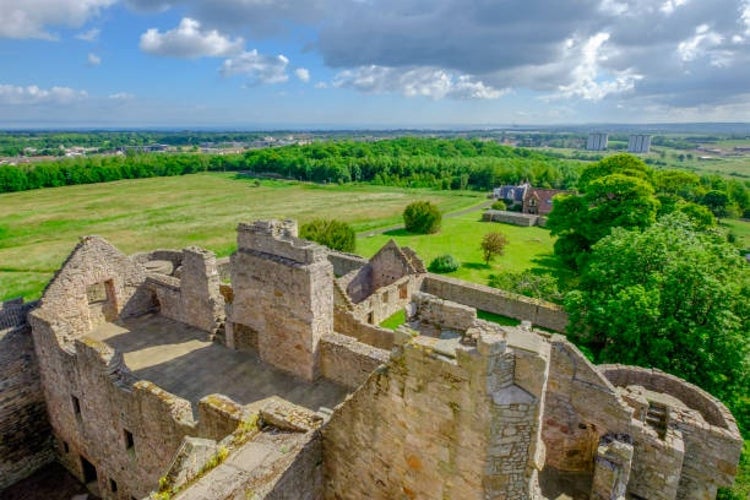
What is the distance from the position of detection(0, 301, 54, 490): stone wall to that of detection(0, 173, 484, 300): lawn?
20876mm

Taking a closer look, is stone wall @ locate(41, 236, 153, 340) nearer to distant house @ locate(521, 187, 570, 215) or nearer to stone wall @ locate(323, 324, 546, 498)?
stone wall @ locate(323, 324, 546, 498)

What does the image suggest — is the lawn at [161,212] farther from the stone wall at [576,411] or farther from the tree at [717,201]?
the stone wall at [576,411]

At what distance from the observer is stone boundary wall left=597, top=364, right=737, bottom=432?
11078 mm

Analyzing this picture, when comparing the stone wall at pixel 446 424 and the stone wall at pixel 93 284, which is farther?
the stone wall at pixel 93 284

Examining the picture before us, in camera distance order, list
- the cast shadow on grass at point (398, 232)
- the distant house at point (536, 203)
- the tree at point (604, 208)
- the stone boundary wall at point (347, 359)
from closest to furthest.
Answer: the stone boundary wall at point (347, 359) → the tree at point (604, 208) → the cast shadow on grass at point (398, 232) → the distant house at point (536, 203)

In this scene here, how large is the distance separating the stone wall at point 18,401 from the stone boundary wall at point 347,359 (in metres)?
9.28

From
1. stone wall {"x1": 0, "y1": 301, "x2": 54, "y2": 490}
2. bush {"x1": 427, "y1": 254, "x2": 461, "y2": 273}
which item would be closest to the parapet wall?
stone wall {"x1": 0, "y1": 301, "x2": 54, "y2": 490}

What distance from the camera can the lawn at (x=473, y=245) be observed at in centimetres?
3584

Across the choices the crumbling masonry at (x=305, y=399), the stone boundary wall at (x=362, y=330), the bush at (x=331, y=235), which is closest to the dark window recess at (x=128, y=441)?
the crumbling masonry at (x=305, y=399)

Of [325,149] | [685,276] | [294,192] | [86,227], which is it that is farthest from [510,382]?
[325,149]

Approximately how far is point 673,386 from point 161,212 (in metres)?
70.5

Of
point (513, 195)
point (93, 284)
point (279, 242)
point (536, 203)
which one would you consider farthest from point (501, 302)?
point (513, 195)

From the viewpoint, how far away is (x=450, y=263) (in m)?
33.9

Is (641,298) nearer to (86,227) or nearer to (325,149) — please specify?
(86,227)
